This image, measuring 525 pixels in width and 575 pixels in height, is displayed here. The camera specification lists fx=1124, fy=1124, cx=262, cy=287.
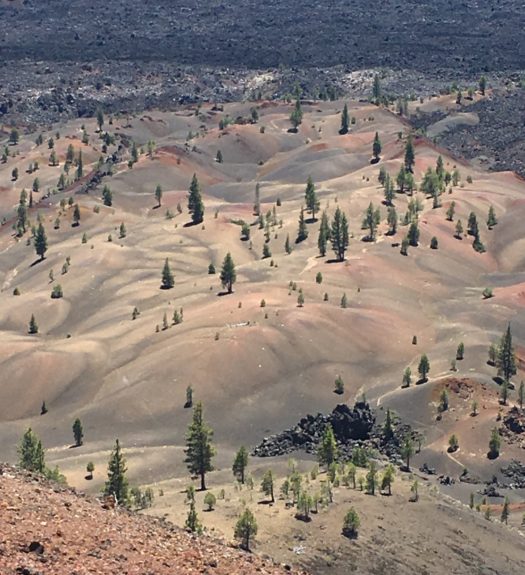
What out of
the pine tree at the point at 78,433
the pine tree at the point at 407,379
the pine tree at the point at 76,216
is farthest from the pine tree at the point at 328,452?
the pine tree at the point at 76,216

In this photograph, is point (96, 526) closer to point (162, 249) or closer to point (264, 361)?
point (264, 361)

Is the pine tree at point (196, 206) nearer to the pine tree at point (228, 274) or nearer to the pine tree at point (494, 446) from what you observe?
the pine tree at point (228, 274)

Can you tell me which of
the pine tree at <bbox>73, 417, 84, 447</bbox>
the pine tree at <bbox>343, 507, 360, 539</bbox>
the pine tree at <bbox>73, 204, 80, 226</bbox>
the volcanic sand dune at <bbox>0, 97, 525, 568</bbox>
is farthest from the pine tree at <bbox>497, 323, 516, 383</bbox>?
the pine tree at <bbox>73, 204, 80, 226</bbox>

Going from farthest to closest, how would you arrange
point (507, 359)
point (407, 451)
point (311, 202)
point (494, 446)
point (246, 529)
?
point (311, 202) → point (507, 359) → point (494, 446) → point (407, 451) → point (246, 529)

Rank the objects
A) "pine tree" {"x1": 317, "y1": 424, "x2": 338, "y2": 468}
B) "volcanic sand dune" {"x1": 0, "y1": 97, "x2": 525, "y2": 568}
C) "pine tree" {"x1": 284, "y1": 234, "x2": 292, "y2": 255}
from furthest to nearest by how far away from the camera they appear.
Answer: "pine tree" {"x1": 284, "y1": 234, "x2": 292, "y2": 255} < "volcanic sand dune" {"x1": 0, "y1": 97, "x2": 525, "y2": 568} < "pine tree" {"x1": 317, "y1": 424, "x2": 338, "y2": 468}

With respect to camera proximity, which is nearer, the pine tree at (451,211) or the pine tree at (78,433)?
the pine tree at (78,433)

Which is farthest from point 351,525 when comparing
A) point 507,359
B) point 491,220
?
point 491,220

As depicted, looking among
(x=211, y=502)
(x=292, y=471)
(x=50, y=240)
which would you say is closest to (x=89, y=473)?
(x=292, y=471)

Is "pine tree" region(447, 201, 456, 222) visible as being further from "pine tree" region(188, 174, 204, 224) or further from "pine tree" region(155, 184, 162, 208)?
"pine tree" region(155, 184, 162, 208)

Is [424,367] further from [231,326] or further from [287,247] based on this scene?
[287,247]
